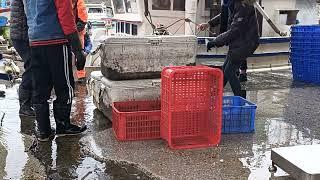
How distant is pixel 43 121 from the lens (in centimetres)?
505

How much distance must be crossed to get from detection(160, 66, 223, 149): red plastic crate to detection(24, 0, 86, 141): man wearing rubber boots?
1.10 m

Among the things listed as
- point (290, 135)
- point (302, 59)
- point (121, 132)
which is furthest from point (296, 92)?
point (121, 132)

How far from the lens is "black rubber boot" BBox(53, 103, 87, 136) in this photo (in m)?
5.20

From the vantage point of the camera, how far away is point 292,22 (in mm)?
11781

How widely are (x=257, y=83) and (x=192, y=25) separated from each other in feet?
7.21

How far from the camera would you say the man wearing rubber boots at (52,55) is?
4.73m

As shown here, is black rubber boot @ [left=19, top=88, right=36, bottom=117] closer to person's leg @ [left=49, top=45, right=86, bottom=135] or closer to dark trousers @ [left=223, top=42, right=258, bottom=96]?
person's leg @ [left=49, top=45, right=86, bottom=135]

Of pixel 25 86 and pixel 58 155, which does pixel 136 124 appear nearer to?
pixel 58 155

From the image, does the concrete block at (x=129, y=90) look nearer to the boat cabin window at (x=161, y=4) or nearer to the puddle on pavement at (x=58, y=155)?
the puddle on pavement at (x=58, y=155)

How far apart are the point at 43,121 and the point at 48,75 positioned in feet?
1.77

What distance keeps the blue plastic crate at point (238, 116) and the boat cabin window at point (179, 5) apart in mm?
5275

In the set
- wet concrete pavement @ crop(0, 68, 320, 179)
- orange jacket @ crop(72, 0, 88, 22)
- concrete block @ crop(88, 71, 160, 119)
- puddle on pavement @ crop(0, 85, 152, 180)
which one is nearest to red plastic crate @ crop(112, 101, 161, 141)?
wet concrete pavement @ crop(0, 68, 320, 179)

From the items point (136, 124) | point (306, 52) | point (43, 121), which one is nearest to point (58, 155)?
point (43, 121)

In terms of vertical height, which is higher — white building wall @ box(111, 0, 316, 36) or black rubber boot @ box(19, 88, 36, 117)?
white building wall @ box(111, 0, 316, 36)
